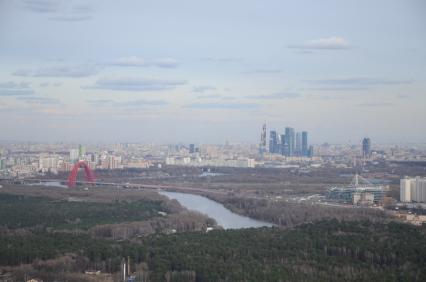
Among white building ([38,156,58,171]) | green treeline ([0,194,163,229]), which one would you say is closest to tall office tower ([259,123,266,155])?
white building ([38,156,58,171])

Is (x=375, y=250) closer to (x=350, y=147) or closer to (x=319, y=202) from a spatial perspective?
(x=319, y=202)

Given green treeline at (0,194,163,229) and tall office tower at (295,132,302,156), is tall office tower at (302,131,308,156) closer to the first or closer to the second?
tall office tower at (295,132,302,156)

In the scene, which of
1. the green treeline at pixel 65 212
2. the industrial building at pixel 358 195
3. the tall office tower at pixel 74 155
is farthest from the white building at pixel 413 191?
the tall office tower at pixel 74 155

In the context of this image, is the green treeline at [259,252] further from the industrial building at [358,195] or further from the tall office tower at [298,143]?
the tall office tower at [298,143]

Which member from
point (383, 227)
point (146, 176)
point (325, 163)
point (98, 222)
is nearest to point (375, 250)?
point (383, 227)

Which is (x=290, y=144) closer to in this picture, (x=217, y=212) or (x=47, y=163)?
(x=47, y=163)

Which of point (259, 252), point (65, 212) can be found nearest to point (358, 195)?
point (65, 212)
